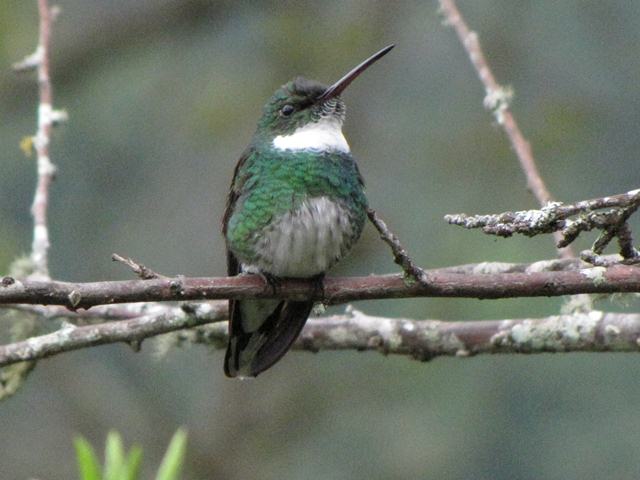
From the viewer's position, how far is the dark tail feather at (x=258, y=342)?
185 inches

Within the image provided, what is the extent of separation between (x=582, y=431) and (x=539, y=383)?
1.82 feet

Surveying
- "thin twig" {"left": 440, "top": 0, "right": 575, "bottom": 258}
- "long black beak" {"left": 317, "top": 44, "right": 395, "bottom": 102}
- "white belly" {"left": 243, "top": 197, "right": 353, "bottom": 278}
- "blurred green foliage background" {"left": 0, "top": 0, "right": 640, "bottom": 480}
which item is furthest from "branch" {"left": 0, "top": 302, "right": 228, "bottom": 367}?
"blurred green foliage background" {"left": 0, "top": 0, "right": 640, "bottom": 480}

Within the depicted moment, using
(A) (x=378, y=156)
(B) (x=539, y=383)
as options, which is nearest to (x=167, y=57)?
(A) (x=378, y=156)

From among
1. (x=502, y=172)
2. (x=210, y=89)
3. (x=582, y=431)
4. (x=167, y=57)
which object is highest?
(x=167, y=57)

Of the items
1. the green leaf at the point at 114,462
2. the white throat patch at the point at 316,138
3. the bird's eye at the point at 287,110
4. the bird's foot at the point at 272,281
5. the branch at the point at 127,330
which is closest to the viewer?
the green leaf at the point at 114,462

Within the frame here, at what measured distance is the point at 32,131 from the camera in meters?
10.9

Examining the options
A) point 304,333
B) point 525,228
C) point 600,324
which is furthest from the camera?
point 304,333

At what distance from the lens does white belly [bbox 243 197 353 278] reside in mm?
4426

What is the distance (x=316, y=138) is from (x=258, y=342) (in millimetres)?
816

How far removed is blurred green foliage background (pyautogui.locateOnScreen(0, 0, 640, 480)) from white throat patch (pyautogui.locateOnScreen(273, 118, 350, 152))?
3.45 metres

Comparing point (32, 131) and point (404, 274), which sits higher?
point (32, 131)

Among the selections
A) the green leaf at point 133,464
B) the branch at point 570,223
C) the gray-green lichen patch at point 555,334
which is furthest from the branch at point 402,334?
the branch at point 570,223

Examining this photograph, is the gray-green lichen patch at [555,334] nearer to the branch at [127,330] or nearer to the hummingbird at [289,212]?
the hummingbird at [289,212]

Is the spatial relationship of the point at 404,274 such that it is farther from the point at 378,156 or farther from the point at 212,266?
the point at 378,156
